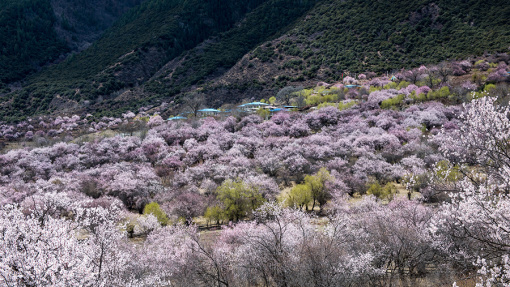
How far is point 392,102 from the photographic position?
4972cm

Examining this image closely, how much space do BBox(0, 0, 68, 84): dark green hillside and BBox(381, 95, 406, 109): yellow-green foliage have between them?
301 ft

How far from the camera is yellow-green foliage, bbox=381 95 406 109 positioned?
49.6m

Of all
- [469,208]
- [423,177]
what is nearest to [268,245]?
[469,208]

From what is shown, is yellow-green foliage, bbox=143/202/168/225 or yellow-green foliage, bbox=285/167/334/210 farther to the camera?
yellow-green foliage, bbox=285/167/334/210

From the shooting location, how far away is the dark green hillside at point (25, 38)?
93.8 m

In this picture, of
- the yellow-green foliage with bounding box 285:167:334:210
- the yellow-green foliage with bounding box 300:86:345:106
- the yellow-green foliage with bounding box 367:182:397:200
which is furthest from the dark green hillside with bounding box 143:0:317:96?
the yellow-green foliage with bounding box 367:182:397:200

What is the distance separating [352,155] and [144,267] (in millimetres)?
25452

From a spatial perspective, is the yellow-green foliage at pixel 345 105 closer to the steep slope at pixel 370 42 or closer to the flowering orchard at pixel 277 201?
the flowering orchard at pixel 277 201

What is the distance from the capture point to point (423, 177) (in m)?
27.2

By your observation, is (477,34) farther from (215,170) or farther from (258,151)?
(215,170)

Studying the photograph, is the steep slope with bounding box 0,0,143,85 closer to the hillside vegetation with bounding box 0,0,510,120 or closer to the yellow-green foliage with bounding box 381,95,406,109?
the hillside vegetation with bounding box 0,0,510,120

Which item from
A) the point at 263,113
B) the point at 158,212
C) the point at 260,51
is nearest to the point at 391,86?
the point at 263,113

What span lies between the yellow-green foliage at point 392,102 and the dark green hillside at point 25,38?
91.7 metres

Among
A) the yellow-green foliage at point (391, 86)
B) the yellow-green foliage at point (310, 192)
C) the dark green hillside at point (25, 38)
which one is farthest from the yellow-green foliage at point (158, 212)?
the dark green hillside at point (25, 38)
